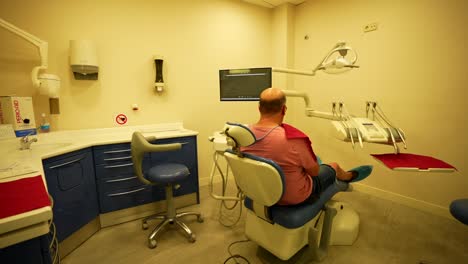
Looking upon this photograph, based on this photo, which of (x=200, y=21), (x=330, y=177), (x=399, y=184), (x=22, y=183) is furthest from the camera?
(x=200, y=21)

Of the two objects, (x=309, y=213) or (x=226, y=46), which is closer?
(x=309, y=213)

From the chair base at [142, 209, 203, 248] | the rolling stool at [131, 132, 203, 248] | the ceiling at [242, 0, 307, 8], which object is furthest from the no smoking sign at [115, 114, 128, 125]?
the ceiling at [242, 0, 307, 8]

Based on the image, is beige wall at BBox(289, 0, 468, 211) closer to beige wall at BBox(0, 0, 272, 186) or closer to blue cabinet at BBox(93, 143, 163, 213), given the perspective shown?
beige wall at BBox(0, 0, 272, 186)

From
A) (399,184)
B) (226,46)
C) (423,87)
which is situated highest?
(226,46)

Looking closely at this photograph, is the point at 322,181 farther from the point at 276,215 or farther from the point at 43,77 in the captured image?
the point at 43,77

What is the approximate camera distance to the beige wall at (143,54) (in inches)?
84.4

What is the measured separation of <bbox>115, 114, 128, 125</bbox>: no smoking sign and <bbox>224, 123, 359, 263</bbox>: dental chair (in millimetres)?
1577

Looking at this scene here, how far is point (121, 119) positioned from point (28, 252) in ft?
6.33

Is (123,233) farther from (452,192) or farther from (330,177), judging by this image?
(452,192)

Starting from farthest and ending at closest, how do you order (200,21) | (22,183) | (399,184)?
(200,21) < (399,184) < (22,183)

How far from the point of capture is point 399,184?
2594 millimetres

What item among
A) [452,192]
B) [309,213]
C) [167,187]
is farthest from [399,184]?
[167,187]

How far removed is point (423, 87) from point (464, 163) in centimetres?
81

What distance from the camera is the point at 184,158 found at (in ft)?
8.10
